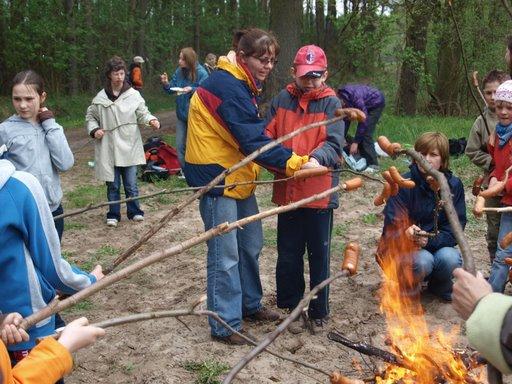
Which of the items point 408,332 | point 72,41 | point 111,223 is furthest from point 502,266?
point 72,41

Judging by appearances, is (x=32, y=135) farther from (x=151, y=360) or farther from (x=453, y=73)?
(x=453, y=73)

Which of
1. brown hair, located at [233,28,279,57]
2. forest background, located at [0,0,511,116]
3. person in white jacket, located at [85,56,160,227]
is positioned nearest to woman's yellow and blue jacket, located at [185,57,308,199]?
brown hair, located at [233,28,279,57]

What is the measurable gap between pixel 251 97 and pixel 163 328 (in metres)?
1.90

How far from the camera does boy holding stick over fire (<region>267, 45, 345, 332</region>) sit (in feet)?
14.2

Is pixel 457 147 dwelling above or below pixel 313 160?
below

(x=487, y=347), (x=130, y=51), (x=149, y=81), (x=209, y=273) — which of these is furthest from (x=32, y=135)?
(x=149, y=81)

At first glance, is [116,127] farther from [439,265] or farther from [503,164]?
[503,164]

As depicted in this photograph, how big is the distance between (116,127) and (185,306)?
121 inches

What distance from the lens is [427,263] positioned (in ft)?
16.5

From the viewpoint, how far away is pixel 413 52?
14.1 m

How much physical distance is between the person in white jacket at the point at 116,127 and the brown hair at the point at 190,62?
1.89m

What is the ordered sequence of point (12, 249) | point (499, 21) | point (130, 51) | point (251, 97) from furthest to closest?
point (130, 51) → point (499, 21) → point (251, 97) → point (12, 249)

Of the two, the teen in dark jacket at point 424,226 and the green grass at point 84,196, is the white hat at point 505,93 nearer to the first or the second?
the teen in dark jacket at point 424,226

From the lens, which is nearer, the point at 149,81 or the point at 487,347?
the point at 487,347
